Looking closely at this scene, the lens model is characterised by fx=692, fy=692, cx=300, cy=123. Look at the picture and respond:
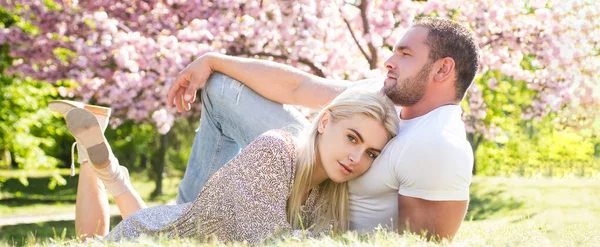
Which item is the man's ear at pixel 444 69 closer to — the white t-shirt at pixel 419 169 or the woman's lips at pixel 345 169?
the white t-shirt at pixel 419 169

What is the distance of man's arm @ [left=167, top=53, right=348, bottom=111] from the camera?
4.02 meters

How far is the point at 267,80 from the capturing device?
13.2 ft

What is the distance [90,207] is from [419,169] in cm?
231

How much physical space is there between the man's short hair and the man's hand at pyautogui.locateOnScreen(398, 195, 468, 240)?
0.65 meters

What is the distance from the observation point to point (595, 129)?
512 inches

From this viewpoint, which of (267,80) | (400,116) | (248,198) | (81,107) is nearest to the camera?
(248,198)

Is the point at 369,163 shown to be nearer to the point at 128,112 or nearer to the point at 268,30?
the point at 268,30

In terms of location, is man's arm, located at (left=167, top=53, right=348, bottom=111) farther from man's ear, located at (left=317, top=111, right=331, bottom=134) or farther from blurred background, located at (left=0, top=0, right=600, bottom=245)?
blurred background, located at (left=0, top=0, right=600, bottom=245)

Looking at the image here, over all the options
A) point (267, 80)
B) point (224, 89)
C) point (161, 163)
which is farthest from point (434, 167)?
point (161, 163)

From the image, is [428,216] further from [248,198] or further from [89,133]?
[89,133]

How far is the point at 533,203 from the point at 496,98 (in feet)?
11.6

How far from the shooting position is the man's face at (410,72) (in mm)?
3406

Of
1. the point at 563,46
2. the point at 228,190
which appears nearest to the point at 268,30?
the point at 563,46

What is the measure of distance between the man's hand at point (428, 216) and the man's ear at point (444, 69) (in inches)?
25.4
